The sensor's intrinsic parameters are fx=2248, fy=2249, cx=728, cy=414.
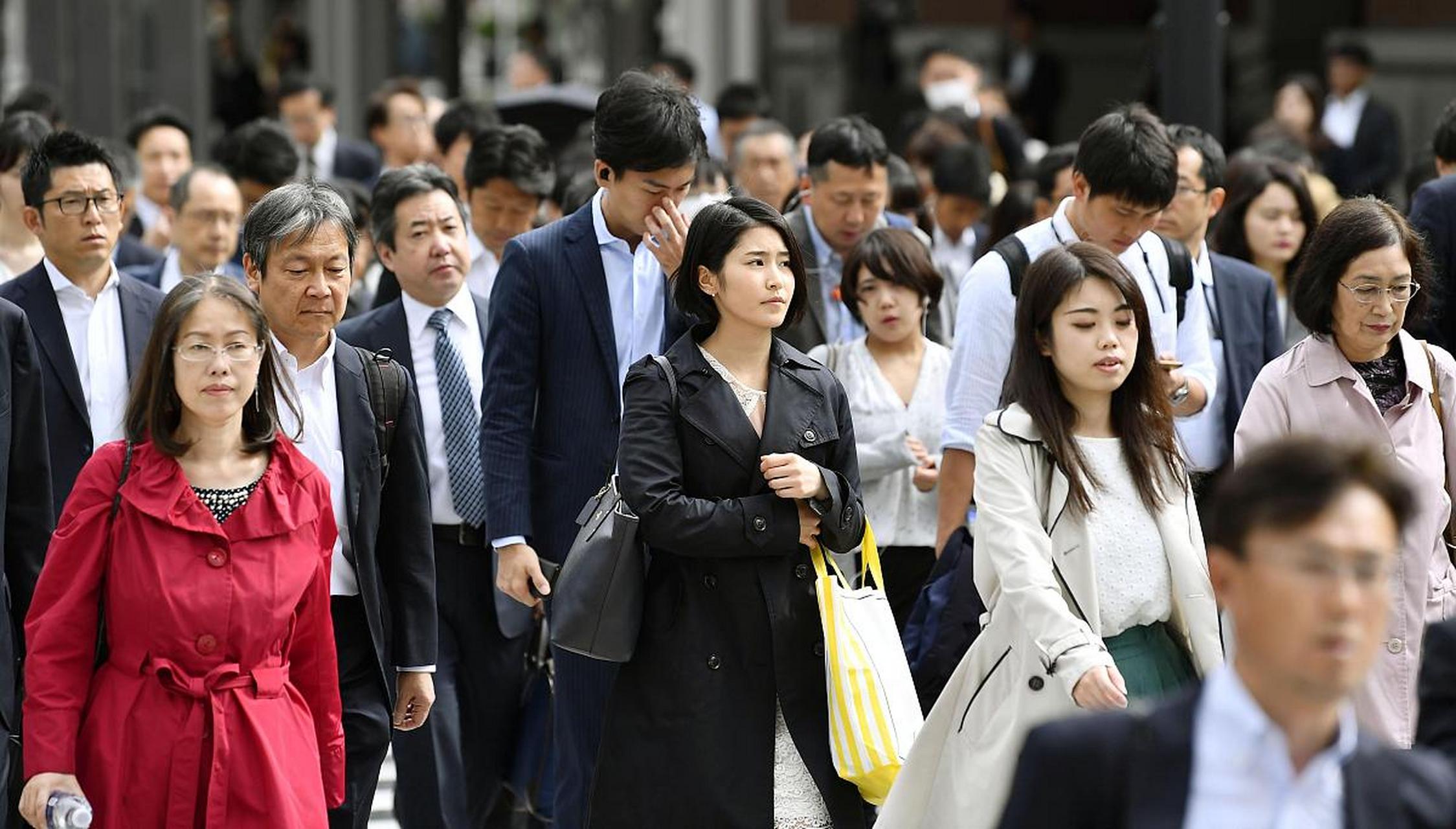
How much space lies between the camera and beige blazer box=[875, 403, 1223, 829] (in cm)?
511

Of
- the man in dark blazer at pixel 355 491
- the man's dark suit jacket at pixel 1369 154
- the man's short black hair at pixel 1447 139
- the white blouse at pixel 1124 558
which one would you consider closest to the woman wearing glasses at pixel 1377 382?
the white blouse at pixel 1124 558

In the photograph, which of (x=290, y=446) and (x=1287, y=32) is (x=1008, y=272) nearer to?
(x=290, y=446)

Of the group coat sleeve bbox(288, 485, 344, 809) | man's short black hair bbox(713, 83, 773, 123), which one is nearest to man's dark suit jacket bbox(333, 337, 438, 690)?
coat sleeve bbox(288, 485, 344, 809)

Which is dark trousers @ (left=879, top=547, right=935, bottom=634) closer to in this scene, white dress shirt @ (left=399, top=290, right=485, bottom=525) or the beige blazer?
white dress shirt @ (left=399, top=290, right=485, bottom=525)

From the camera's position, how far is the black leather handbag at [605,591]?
5.40 m

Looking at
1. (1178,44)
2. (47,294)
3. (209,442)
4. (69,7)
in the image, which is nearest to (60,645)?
(209,442)

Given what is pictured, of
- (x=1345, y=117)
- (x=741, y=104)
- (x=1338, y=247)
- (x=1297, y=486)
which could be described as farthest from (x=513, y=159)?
(x=1345, y=117)

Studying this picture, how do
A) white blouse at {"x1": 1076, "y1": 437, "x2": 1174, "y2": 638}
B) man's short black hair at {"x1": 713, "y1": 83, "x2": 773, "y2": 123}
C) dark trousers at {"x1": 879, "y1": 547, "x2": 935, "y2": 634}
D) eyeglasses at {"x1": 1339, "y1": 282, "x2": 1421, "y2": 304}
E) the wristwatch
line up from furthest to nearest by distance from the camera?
man's short black hair at {"x1": 713, "y1": 83, "x2": 773, "y2": 123}, dark trousers at {"x1": 879, "y1": 547, "x2": 935, "y2": 634}, the wristwatch, eyeglasses at {"x1": 1339, "y1": 282, "x2": 1421, "y2": 304}, white blouse at {"x1": 1076, "y1": 437, "x2": 1174, "y2": 638}

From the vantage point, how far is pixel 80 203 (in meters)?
7.10

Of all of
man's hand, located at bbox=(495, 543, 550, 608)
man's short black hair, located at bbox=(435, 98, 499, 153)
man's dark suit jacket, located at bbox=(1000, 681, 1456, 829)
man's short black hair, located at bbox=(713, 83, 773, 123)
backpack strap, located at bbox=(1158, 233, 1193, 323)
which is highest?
man's short black hair, located at bbox=(713, 83, 773, 123)

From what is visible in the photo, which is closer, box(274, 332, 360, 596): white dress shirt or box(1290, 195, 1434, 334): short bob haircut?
box(274, 332, 360, 596): white dress shirt

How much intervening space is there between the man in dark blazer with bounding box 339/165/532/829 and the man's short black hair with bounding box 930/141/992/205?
3621 millimetres

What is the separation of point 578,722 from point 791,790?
2.61 feet

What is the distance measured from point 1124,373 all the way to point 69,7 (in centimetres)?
1594
